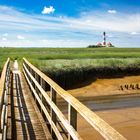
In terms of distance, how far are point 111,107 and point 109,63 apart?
11.1 meters

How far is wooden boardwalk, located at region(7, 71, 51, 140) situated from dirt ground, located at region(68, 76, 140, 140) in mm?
2718

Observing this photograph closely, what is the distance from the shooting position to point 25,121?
23.4 ft

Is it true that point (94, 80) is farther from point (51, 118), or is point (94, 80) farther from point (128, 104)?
point (51, 118)

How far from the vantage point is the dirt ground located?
11.4 meters

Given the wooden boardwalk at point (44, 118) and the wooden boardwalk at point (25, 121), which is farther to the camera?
the wooden boardwalk at point (25, 121)

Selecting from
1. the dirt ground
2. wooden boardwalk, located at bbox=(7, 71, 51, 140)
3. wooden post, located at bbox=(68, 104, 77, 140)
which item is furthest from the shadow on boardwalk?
the dirt ground

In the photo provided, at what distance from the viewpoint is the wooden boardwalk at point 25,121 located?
19.5 feet

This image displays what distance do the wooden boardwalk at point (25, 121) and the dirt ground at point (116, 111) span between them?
2.72 metres

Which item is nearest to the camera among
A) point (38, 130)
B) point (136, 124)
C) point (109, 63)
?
point (38, 130)

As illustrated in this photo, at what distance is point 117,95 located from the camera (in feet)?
70.5

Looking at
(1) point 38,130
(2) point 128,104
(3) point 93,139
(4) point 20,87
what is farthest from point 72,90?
(1) point 38,130

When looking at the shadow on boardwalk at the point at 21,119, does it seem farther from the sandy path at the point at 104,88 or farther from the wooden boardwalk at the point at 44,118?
the sandy path at the point at 104,88

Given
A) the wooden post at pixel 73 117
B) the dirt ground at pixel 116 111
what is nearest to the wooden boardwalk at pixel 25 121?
the wooden post at pixel 73 117

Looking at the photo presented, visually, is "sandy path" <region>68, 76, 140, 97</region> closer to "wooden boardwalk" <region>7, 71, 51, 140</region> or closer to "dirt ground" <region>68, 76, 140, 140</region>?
"dirt ground" <region>68, 76, 140, 140</region>
